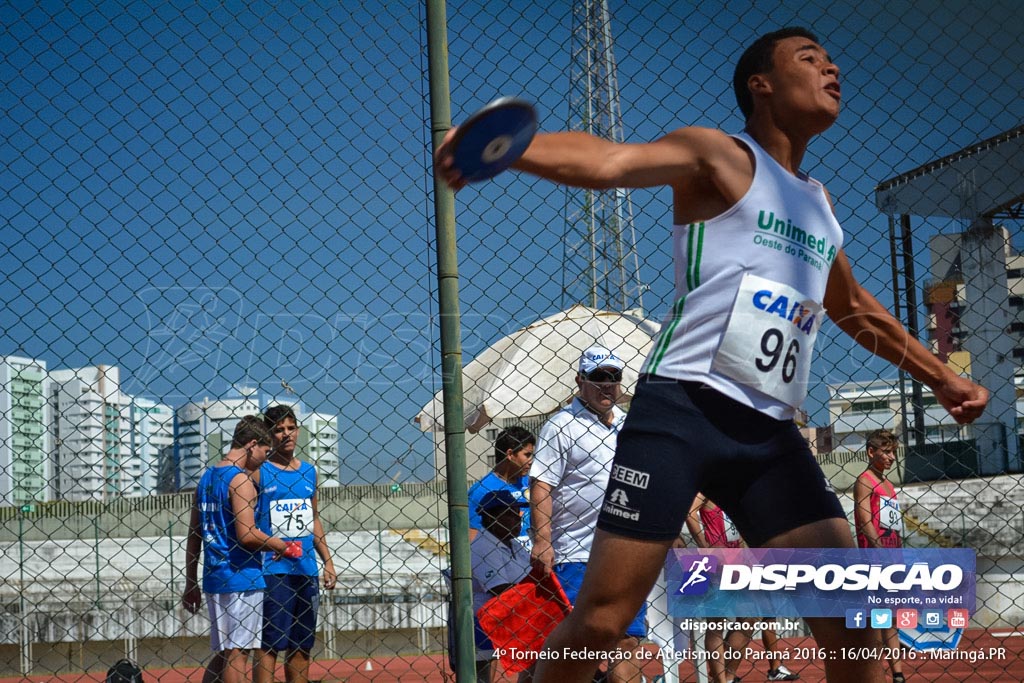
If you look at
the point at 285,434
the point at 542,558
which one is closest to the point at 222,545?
the point at 285,434

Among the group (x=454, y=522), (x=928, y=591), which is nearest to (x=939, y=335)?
(x=928, y=591)

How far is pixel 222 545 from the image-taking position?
5520mm

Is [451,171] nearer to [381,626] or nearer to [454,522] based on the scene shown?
[454,522]

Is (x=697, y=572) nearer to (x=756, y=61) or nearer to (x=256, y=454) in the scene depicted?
(x=256, y=454)

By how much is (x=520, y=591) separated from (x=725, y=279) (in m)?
2.44

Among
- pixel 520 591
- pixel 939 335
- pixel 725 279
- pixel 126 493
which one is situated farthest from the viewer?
pixel 939 335

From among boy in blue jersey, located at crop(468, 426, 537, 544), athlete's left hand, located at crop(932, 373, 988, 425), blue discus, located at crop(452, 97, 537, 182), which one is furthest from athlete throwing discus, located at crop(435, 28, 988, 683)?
boy in blue jersey, located at crop(468, 426, 537, 544)

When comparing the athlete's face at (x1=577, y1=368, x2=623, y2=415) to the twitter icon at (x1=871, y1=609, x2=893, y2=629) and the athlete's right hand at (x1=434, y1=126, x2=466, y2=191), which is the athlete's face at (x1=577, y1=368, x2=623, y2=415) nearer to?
the twitter icon at (x1=871, y1=609, x2=893, y2=629)

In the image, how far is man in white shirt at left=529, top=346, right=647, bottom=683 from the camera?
16.4 feet

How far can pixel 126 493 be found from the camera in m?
4.23

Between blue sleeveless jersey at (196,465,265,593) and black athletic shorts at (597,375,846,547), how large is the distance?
11.1 feet

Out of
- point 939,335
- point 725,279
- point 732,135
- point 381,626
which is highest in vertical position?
point 939,335

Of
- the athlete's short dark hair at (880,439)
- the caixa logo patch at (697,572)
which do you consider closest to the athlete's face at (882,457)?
the athlete's short dark hair at (880,439)

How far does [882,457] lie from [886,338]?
433 centimetres
